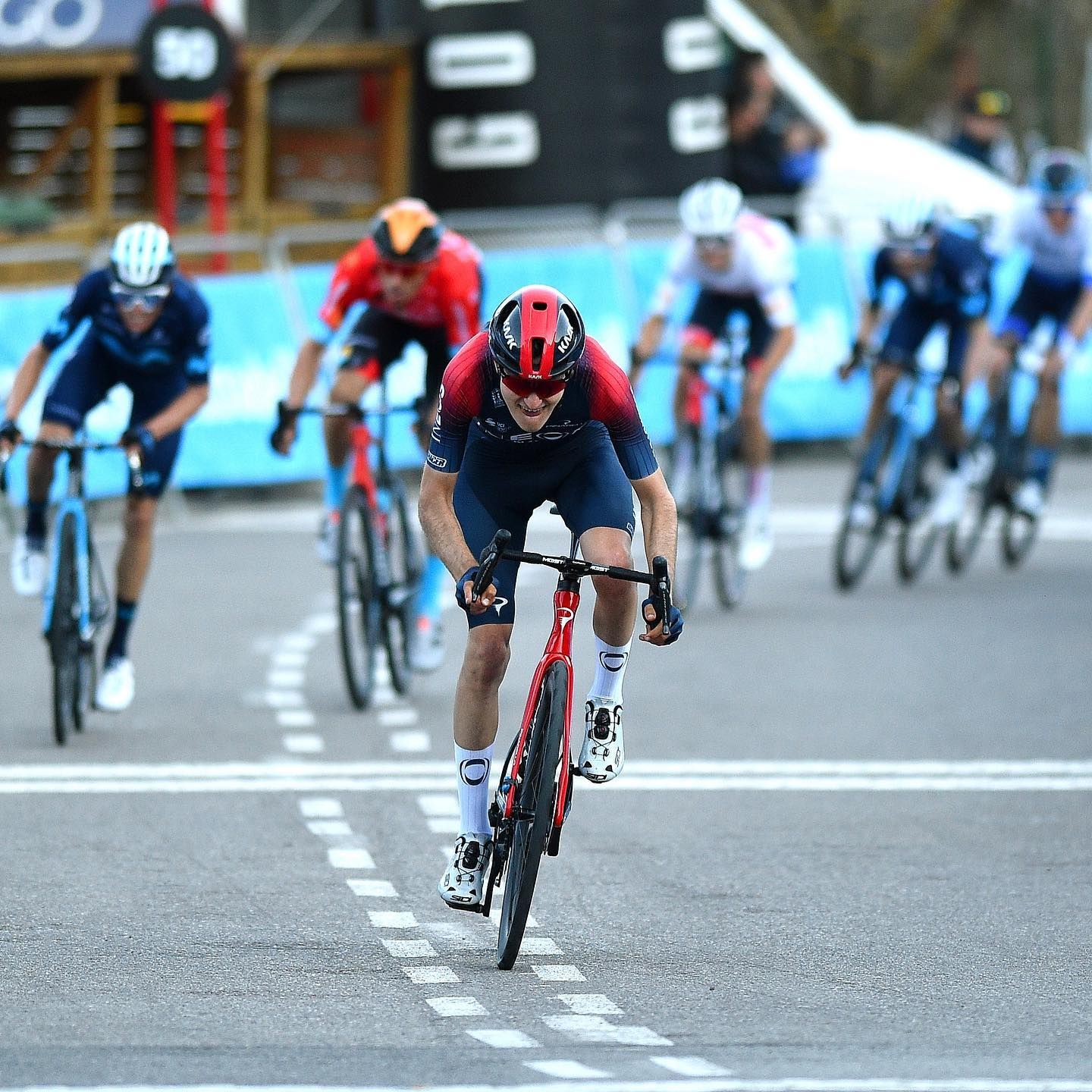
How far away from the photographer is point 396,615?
37.3 ft

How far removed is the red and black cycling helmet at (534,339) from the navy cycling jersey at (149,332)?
3684 mm

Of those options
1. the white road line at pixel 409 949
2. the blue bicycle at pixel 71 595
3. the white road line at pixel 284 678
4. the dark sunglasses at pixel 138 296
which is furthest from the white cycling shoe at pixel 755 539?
the white road line at pixel 409 949

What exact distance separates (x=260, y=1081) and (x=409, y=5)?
59.6ft

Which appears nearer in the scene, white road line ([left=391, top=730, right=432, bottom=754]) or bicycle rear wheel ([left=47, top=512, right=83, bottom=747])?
bicycle rear wheel ([left=47, top=512, right=83, bottom=747])

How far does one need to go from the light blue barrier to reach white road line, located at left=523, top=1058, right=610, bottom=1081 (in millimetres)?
9703

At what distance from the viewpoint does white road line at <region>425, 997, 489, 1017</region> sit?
265 inches

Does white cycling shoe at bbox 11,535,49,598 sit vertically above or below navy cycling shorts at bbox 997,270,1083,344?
below

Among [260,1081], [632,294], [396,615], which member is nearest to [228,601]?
[396,615]

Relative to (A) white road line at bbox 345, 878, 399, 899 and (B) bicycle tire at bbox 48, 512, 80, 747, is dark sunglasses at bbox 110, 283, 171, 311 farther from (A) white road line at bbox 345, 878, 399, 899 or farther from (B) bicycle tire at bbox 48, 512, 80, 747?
(A) white road line at bbox 345, 878, 399, 899

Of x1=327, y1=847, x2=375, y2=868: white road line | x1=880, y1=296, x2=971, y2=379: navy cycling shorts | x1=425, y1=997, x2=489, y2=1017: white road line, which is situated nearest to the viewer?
x1=425, y1=997, x2=489, y2=1017: white road line

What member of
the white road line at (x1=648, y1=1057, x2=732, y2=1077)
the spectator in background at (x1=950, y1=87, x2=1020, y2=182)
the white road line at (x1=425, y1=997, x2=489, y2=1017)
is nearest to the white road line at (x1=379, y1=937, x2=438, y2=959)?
the white road line at (x1=425, y1=997, x2=489, y2=1017)

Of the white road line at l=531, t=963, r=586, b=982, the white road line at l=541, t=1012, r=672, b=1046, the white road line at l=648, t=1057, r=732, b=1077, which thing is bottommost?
the white road line at l=531, t=963, r=586, b=982

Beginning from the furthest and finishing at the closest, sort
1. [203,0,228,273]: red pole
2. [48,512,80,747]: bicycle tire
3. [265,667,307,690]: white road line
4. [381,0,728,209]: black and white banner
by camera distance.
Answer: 1. [381,0,728,209]: black and white banner
2. [203,0,228,273]: red pole
3. [265,667,307,690]: white road line
4. [48,512,80,747]: bicycle tire

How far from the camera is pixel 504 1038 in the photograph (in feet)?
21.3
